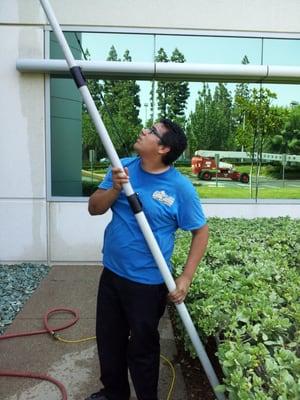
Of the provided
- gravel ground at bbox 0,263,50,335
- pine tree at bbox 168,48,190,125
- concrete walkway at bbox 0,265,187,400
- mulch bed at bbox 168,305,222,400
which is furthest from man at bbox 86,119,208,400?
pine tree at bbox 168,48,190,125

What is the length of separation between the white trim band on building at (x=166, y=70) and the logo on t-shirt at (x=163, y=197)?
394cm

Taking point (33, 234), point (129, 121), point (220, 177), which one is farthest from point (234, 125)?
point (33, 234)

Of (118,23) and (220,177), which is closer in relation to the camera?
(118,23)

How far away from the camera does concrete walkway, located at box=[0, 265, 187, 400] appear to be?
9.96 ft

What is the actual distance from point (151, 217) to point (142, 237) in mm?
125

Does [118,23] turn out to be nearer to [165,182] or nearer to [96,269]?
[96,269]

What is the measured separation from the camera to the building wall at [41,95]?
5.89m

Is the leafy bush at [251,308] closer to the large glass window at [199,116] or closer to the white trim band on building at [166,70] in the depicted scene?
the large glass window at [199,116]

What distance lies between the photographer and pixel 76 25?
19.5 feet

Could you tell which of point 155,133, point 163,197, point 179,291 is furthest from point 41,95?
point 179,291

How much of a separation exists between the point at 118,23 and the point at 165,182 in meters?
4.38

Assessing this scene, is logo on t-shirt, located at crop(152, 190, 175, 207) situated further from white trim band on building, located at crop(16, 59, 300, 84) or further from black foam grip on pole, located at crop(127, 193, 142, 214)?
white trim band on building, located at crop(16, 59, 300, 84)

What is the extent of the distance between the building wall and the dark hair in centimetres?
394

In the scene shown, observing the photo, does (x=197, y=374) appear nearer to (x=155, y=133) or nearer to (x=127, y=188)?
(x=127, y=188)
